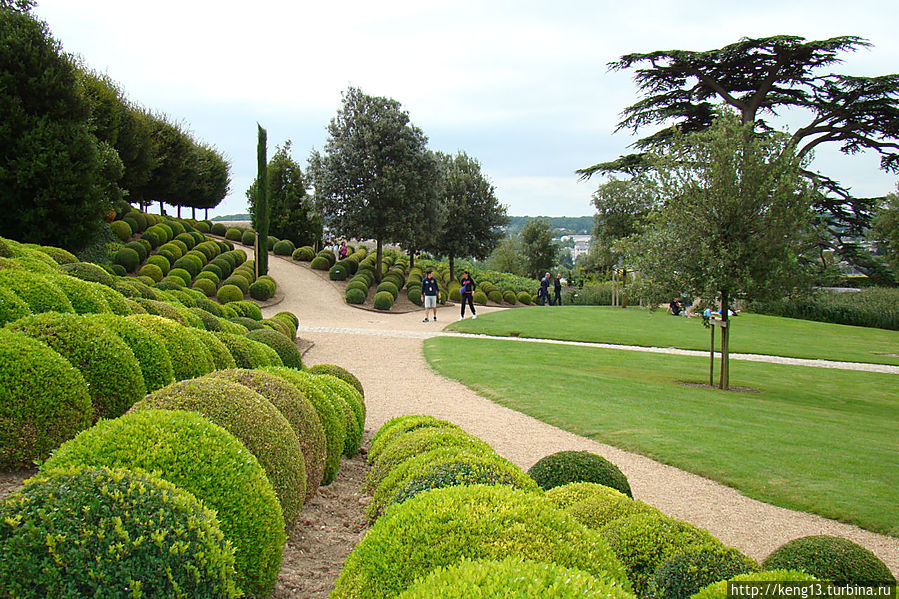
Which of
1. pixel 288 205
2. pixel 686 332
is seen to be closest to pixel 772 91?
pixel 686 332

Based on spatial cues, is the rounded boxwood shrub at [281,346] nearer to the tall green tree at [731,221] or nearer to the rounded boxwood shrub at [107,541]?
the tall green tree at [731,221]

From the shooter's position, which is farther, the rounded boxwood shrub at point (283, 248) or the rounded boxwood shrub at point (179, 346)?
the rounded boxwood shrub at point (283, 248)

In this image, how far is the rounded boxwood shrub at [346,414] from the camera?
19.3ft

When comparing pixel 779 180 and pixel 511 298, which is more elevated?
pixel 779 180

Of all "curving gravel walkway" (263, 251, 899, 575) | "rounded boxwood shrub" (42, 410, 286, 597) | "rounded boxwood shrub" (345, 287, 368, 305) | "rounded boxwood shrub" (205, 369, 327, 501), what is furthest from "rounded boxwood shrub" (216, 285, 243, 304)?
"rounded boxwood shrub" (42, 410, 286, 597)

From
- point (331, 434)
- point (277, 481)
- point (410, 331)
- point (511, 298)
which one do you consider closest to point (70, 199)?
point (410, 331)

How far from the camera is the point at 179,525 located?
229cm

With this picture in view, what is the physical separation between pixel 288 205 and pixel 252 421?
37.9 metres

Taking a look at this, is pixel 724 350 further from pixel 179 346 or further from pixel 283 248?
pixel 283 248

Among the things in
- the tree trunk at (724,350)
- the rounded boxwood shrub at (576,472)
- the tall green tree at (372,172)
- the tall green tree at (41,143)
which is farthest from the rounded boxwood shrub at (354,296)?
the rounded boxwood shrub at (576,472)

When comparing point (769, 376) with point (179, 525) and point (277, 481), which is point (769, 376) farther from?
point (179, 525)

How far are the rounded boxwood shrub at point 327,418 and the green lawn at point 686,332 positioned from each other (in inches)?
594

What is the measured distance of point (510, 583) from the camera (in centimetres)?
191

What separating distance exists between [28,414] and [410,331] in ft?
54.8
